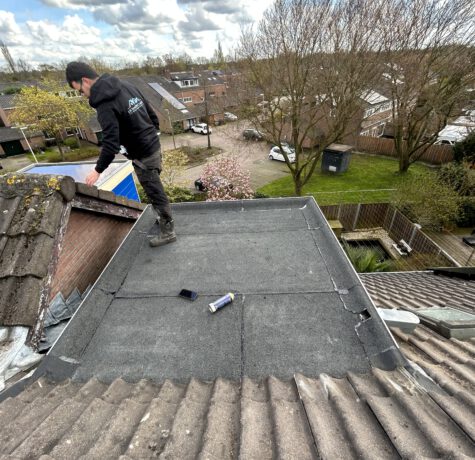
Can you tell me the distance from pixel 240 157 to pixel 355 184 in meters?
10.6

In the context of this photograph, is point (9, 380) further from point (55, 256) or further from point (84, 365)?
point (55, 256)

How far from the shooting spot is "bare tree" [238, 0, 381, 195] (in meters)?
8.85

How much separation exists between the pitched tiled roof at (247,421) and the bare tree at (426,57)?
1203 centimetres

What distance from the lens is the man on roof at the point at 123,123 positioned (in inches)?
99.7

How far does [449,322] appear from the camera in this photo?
2186mm

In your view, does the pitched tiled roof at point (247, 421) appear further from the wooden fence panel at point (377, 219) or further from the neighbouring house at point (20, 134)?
the neighbouring house at point (20, 134)

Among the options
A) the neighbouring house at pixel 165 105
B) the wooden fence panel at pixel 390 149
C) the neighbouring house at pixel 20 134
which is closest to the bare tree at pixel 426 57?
the wooden fence panel at pixel 390 149

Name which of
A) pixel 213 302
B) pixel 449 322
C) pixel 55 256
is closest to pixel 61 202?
pixel 55 256

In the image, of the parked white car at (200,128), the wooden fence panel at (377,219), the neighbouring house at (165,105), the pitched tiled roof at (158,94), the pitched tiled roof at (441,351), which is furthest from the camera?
the pitched tiled roof at (158,94)

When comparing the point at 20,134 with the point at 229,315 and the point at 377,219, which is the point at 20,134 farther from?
the point at 229,315

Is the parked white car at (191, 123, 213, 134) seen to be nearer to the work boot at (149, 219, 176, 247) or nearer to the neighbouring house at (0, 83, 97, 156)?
the neighbouring house at (0, 83, 97, 156)

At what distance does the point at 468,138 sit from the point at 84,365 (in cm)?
2149

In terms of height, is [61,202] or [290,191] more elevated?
[61,202]

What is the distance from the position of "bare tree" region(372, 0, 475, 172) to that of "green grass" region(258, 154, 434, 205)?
12.0 ft
